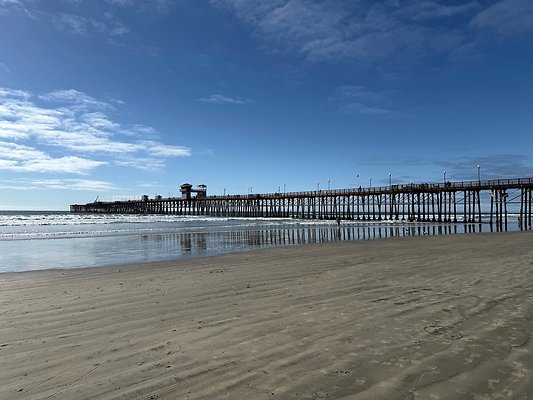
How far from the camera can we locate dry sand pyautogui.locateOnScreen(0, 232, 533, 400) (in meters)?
3.17

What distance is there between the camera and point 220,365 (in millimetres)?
3588

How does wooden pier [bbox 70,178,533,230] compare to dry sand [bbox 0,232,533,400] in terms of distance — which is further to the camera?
wooden pier [bbox 70,178,533,230]

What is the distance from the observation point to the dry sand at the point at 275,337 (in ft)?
10.4

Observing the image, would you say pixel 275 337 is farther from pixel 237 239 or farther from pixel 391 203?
pixel 391 203

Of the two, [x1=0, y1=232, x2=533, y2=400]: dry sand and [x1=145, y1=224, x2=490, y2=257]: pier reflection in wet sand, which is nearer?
[x1=0, y1=232, x2=533, y2=400]: dry sand

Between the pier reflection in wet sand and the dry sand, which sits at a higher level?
the dry sand

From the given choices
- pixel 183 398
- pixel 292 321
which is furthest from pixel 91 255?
pixel 183 398

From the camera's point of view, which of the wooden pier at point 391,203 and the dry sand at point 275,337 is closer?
the dry sand at point 275,337

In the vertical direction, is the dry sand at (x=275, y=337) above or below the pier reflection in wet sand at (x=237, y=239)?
above

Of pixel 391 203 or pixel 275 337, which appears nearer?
pixel 275 337

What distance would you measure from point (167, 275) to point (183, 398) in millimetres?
6673

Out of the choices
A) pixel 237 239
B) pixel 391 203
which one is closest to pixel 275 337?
pixel 237 239

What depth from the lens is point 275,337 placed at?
436 centimetres

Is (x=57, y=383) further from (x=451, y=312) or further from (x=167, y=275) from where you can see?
(x=167, y=275)
